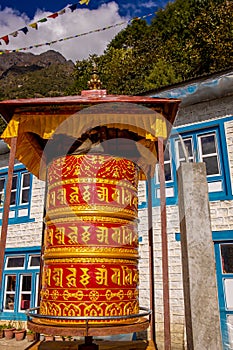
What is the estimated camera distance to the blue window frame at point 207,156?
29.8 feet

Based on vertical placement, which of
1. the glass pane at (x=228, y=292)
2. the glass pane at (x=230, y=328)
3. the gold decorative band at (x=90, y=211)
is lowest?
the glass pane at (x=230, y=328)

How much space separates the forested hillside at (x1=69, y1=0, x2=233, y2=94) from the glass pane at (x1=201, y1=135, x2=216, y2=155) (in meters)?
7.48

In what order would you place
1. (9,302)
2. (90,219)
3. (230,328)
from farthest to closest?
(9,302), (230,328), (90,219)

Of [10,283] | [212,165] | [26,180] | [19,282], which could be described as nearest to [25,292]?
[19,282]

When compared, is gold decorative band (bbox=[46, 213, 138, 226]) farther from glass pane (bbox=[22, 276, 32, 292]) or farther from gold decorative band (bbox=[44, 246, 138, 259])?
glass pane (bbox=[22, 276, 32, 292])

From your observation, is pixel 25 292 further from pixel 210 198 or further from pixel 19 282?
pixel 210 198

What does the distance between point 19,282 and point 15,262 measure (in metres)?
0.75

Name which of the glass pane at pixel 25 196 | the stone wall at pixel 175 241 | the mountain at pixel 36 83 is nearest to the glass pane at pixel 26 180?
the glass pane at pixel 25 196

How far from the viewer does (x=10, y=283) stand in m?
12.2

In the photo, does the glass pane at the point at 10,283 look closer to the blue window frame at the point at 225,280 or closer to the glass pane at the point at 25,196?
the glass pane at the point at 25,196

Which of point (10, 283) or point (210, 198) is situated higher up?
point (210, 198)

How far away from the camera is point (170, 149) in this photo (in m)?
10.2

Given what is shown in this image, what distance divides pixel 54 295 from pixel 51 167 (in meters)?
1.87

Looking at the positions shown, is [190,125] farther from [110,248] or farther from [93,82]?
[110,248]
